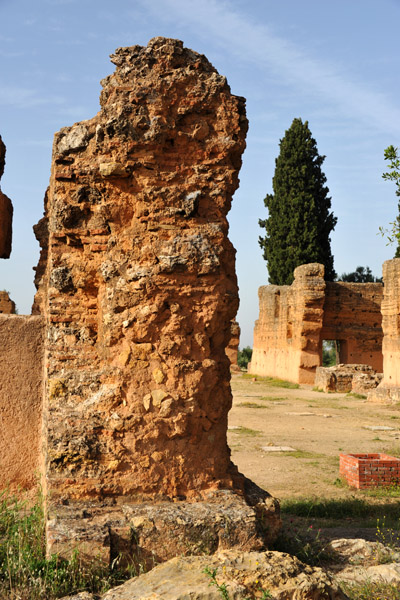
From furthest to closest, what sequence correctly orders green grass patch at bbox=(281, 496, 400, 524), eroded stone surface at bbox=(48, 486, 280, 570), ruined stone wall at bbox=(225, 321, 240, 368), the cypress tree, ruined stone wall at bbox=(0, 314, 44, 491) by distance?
the cypress tree
ruined stone wall at bbox=(225, 321, 240, 368)
green grass patch at bbox=(281, 496, 400, 524)
ruined stone wall at bbox=(0, 314, 44, 491)
eroded stone surface at bbox=(48, 486, 280, 570)

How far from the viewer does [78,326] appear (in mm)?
4430

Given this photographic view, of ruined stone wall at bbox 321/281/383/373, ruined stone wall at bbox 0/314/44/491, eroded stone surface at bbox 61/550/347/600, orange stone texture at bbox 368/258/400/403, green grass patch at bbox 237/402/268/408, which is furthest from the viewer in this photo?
ruined stone wall at bbox 321/281/383/373

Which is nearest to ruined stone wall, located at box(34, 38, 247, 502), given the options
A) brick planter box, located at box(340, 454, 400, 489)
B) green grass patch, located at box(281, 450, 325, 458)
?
brick planter box, located at box(340, 454, 400, 489)

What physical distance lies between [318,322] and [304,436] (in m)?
12.3

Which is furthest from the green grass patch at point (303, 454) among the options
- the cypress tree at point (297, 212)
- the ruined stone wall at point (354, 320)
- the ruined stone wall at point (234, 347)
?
the cypress tree at point (297, 212)

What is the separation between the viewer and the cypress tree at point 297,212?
1255 inches

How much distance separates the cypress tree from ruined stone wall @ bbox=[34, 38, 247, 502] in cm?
2759

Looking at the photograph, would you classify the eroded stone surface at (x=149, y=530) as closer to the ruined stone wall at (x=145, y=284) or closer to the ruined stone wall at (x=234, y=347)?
the ruined stone wall at (x=145, y=284)

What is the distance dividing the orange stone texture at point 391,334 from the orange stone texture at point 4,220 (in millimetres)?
13309

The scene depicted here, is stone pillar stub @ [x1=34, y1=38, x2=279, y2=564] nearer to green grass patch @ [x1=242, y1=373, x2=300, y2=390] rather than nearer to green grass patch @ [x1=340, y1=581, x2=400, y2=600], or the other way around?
green grass patch @ [x1=340, y1=581, x2=400, y2=600]

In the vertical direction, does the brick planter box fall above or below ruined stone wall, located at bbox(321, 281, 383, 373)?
below

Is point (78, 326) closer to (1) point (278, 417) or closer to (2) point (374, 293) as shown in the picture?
(1) point (278, 417)

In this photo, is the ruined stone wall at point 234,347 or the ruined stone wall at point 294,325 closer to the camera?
the ruined stone wall at point 294,325

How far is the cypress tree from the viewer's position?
31.9 meters
